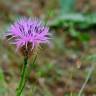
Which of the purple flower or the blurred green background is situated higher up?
the purple flower

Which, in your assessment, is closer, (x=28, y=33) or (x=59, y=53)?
(x=28, y=33)

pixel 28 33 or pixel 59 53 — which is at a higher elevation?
pixel 28 33

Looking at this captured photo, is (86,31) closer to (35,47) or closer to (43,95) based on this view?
(43,95)

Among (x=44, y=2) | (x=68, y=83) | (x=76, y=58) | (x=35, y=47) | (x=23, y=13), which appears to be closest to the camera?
(x=35, y=47)

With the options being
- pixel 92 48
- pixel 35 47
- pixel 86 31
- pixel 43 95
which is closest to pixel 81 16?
pixel 86 31

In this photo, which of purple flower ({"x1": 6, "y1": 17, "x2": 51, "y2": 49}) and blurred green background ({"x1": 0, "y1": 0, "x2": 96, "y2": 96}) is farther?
blurred green background ({"x1": 0, "y1": 0, "x2": 96, "y2": 96})
